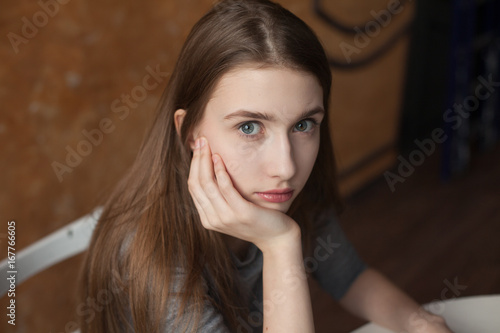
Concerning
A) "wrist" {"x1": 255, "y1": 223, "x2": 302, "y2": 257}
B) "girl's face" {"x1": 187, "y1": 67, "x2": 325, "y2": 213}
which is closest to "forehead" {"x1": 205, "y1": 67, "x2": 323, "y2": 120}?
"girl's face" {"x1": 187, "y1": 67, "x2": 325, "y2": 213}

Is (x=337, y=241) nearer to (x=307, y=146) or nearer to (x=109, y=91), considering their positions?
(x=307, y=146)

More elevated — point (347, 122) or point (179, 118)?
point (347, 122)

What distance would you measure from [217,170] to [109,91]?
36.2 inches

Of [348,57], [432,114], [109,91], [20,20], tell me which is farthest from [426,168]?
[20,20]

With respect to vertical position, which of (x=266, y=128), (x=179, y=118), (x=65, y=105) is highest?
(x=65, y=105)

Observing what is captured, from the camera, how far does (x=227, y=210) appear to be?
97cm

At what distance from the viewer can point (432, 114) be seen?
3641mm

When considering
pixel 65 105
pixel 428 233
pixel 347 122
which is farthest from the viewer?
pixel 347 122

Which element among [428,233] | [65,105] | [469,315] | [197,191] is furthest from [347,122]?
[197,191]

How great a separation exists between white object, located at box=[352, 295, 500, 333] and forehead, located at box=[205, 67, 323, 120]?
437mm

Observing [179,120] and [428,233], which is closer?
[179,120]

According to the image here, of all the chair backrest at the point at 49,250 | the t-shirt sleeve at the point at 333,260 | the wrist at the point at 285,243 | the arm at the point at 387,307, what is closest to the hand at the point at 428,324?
the arm at the point at 387,307

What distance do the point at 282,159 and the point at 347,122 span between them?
→ 203cm

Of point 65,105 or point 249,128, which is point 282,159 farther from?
point 65,105
